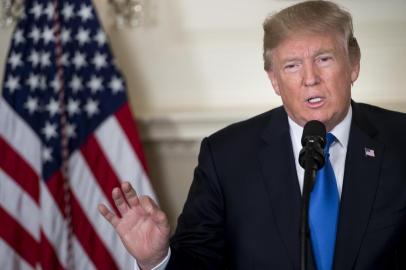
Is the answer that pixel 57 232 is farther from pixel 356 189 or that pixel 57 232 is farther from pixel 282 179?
pixel 356 189

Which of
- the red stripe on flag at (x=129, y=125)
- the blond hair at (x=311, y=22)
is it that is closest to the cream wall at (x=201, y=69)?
the red stripe on flag at (x=129, y=125)

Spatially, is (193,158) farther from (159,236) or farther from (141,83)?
(159,236)

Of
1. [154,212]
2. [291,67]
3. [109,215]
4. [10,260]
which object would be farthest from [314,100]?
[10,260]

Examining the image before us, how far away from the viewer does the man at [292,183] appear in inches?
79.4

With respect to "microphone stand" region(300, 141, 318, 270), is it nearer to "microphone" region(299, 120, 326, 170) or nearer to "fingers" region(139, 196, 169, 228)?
"microphone" region(299, 120, 326, 170)

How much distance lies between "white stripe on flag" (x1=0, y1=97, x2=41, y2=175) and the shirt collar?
1383 mm

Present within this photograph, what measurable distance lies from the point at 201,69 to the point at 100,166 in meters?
0.72

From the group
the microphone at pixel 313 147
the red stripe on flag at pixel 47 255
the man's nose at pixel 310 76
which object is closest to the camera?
the microphone at pixel 313 147

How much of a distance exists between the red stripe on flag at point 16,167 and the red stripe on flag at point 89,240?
23 centimetres

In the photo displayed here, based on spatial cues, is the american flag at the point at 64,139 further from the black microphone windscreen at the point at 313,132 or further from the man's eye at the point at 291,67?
the black microphone windscreen at the point at 313,132

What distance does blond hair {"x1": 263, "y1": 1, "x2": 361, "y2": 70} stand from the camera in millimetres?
2027

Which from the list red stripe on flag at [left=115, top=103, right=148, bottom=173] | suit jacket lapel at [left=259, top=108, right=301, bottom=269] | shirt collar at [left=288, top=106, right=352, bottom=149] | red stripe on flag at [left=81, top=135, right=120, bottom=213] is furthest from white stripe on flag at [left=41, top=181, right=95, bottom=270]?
shirt collar at [left=288, top=106, right=352, bottom=149]

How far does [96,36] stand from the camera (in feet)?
10.3

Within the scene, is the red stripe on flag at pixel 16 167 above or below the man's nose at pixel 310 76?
below
